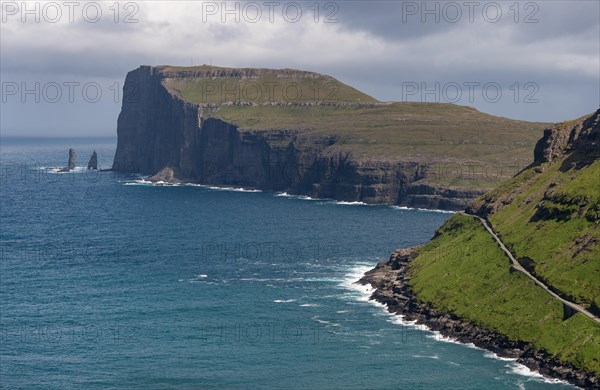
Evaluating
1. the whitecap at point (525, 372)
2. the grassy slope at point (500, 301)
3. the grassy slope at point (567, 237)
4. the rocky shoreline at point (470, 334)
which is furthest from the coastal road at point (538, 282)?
the whitecap at point (525, 372)

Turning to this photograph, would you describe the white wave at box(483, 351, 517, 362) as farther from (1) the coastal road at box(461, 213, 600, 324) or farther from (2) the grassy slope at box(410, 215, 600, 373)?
(1) the coastal road at box(461, 213, 600, 324)

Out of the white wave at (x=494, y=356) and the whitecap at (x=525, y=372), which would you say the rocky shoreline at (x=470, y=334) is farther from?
the whitecap at (x=525, y=372)

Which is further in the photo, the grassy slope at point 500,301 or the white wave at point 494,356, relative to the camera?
the white wave at point 494,356

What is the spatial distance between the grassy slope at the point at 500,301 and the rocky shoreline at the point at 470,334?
127 centimetres

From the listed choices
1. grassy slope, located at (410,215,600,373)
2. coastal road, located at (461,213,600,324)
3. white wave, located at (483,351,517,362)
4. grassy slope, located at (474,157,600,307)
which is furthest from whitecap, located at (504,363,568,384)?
grassy slope, located at (474,157,600,307)

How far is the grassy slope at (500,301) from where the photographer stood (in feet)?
470

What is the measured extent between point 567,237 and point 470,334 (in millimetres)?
29707

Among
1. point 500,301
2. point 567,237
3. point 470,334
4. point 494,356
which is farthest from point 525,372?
point 567,237

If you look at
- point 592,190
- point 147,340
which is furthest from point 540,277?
point 147,340

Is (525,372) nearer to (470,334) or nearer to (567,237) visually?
(470,334)

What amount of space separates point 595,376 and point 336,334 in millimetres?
46952

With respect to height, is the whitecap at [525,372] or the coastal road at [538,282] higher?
the coastal road at [538,282]

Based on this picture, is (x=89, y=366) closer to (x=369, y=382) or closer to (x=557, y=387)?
(x=369, y=382)

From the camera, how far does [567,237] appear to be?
573 feet
